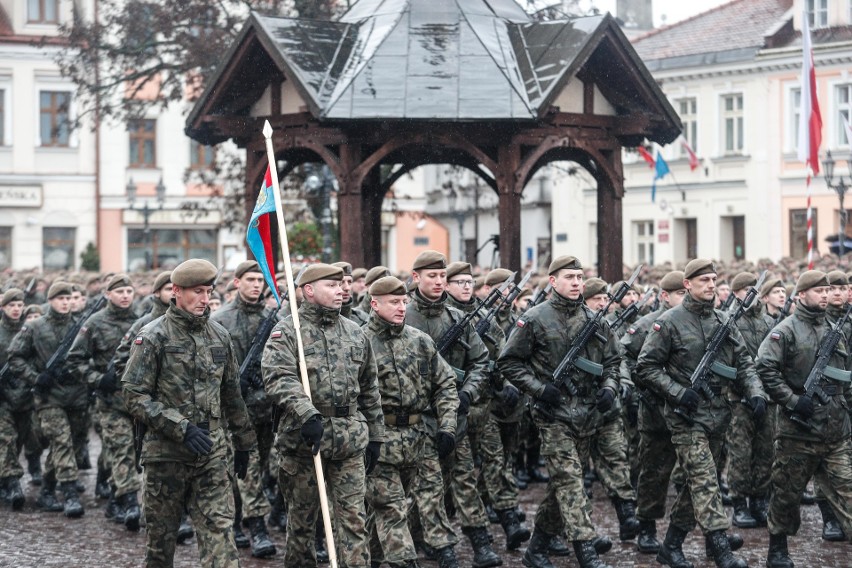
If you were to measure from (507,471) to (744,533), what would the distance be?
2.04 meters

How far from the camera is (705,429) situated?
10.6 meters

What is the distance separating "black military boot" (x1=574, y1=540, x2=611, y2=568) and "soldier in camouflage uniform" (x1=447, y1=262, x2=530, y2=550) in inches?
44.0

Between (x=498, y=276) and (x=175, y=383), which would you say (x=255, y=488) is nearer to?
(x=175, y=383)

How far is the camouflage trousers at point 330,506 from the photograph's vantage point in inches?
352

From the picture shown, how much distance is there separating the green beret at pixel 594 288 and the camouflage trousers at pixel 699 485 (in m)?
2.03

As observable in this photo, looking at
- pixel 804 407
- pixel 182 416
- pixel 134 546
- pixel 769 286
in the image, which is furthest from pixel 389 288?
pixel 769 286

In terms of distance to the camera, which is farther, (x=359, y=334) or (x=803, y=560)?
(x=803, y=560)

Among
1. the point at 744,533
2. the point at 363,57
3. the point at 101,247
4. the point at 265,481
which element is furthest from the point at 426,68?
the point at 101,247

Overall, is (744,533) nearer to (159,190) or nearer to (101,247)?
(159,190)

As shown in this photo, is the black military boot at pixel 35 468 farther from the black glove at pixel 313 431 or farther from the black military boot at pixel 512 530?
the black glove at pixel 313 431

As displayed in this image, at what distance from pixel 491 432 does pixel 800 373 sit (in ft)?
8.19

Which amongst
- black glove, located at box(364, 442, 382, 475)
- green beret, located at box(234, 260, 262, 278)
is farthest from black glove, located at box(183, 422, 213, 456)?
green beret, located at box(234, 260, 262, 278)

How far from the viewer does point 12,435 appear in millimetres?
14367

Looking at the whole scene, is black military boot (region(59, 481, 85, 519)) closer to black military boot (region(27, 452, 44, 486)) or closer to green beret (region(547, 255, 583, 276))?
black military boot (region(27, 452, 44, 486))
